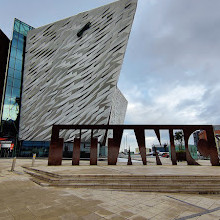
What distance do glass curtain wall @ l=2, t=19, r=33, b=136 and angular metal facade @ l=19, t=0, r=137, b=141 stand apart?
5.03 feet

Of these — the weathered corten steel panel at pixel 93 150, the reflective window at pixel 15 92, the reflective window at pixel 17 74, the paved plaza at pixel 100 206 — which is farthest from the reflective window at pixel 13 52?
the paved plaza at pixel 100 206

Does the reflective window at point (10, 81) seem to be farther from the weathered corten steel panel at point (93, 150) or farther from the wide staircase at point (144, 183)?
the wide staircase at point (144, 183)

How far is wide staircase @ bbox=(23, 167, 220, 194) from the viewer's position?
649 cm

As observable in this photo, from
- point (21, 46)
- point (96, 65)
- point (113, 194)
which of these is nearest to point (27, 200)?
point (113, 194)

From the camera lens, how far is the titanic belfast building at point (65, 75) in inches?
1246

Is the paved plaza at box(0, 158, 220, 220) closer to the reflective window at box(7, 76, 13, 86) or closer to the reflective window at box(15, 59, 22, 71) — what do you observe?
the reflective window at box(7, 76, 13, 86)

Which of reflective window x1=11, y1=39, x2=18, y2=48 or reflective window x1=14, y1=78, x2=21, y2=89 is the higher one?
reflective window x1=11, y1=39, x2=18, y2=48

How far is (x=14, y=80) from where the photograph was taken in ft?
127

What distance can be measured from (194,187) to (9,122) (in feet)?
137

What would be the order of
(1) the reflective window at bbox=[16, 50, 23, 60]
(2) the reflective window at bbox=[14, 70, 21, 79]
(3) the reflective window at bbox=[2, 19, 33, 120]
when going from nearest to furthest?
(3) the reflective window at bbox=[2, 19, 33, 120], (2) the reflective window at bbox=[14, 70, 21, 79], (1) the reflective window at bbox=[16, 50, 23, 60]

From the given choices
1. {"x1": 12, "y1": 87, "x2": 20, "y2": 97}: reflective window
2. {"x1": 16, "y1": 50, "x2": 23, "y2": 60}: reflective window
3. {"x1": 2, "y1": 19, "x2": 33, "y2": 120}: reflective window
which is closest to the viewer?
{"x1": 2, "y1": 19, "x2": 33, "y2": 120}: reflective window

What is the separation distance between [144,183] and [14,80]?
43.9m

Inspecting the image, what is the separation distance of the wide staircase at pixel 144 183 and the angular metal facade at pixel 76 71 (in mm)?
23068

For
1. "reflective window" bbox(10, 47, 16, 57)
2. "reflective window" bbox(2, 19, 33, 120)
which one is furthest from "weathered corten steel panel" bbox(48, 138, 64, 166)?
"reflective window" bbox(10, 47, 16, 57)
